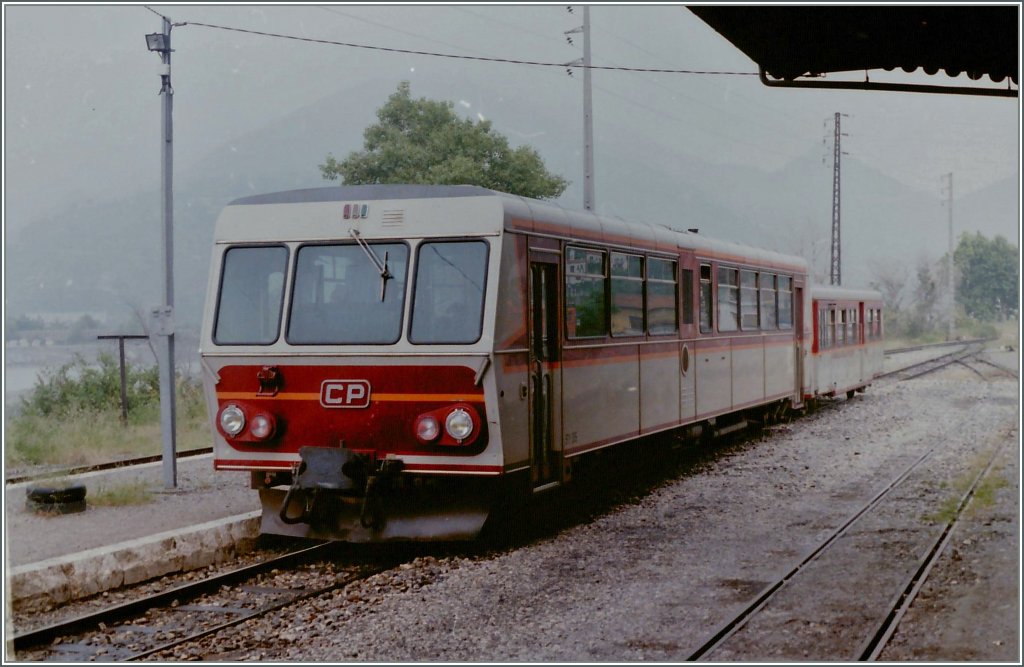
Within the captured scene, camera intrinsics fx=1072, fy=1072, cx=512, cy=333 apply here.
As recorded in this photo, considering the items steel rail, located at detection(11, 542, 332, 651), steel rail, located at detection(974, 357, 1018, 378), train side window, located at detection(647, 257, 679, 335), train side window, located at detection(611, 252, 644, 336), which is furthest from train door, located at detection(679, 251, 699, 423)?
steel rail, located at detection(974, 357, 1018, 378)

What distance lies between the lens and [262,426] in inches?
339

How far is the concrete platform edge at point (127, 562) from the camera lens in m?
7.07

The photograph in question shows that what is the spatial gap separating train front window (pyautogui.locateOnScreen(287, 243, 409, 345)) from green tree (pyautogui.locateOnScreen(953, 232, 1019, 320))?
1280 cm

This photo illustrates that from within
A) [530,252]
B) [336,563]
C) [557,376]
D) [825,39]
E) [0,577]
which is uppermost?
[825,39]

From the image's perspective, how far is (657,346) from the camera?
1161 centimetres

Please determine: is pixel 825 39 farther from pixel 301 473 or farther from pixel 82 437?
pixel 82 437

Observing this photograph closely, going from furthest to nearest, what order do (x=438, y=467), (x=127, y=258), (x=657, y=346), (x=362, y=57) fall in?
(x=362, y=57) → (x=127, y=258) → (x=657, y=346) → (x=438, y=467)

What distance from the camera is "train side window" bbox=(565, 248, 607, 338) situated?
9.45 meters

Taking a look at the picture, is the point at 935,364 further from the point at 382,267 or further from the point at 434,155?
the point at 382,267

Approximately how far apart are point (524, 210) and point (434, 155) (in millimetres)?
16660

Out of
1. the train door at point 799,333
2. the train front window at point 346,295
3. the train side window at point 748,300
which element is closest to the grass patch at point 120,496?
the train front window at point 346,295

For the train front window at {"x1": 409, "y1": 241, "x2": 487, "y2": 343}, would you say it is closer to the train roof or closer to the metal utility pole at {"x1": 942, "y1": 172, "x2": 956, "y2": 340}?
the train roof

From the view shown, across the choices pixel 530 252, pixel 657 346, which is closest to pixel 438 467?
pixel 530 252

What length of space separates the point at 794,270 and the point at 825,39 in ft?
33.3
